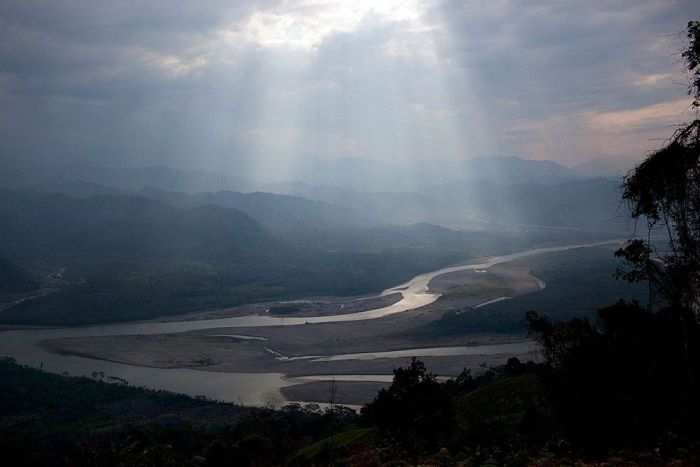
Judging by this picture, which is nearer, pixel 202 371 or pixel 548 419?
pixel 548 419

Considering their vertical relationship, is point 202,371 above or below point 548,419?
below

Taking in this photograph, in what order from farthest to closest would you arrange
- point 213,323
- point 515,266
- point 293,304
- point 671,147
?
point 515,266
point 293,304
point 213,323
point 671,147

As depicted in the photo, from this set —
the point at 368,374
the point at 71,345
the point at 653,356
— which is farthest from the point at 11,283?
the point at 653,356

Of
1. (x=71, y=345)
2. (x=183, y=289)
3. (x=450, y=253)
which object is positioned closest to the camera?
(x=71, y=345)

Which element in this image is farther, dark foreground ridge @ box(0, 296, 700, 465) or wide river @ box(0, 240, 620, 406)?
wide river @ box(0, 240, 620, 406)

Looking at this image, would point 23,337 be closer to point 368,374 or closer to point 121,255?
point 368,374

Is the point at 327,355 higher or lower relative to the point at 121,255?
lower

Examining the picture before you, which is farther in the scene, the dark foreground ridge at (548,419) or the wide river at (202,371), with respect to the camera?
the wide river at (202,371)

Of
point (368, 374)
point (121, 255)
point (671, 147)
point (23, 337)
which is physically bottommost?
point (368, 374)
